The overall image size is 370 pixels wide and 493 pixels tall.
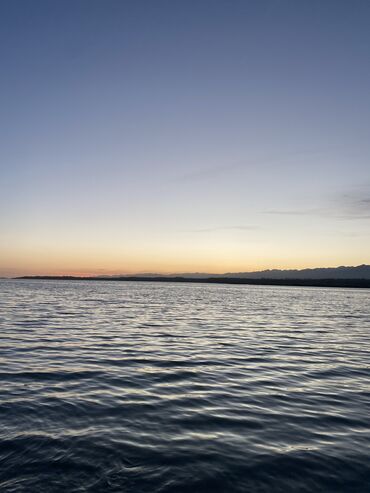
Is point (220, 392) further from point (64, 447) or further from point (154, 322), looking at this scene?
point (154, 322)

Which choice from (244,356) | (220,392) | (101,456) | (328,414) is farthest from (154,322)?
(101,456)

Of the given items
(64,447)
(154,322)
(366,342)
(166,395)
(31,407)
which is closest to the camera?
(64,447)

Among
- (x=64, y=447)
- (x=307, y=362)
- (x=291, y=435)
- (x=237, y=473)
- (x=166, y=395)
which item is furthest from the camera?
(x=307, y=362)

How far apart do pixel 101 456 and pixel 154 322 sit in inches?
986

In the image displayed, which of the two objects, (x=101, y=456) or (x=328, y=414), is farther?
(x=328, y=414)

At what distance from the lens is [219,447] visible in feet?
28.3

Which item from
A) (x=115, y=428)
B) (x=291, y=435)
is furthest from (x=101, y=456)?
(x=291, y=435)

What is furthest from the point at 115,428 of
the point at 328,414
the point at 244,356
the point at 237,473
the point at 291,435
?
the point at 244,356

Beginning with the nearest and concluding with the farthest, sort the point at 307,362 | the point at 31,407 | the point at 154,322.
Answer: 1. the point at 31,407
2. the point at 307,362
3. the point at 154,322

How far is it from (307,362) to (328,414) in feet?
24.5

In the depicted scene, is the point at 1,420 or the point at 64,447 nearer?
the point at 64,447

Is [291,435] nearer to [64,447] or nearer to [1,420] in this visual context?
[64,447]

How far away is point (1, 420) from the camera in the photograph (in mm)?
9844

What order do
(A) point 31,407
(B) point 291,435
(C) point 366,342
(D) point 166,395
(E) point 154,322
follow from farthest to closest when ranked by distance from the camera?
(E) point 154,322, (C) point 366,342, (D) point 166,395, (A) point 31,407, (B) point 291,435
